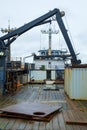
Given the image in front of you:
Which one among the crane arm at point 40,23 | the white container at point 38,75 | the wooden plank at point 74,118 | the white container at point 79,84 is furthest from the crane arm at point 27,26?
the wooden plank at point 74,118

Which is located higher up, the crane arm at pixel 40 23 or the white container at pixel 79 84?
the crane arm at pixel 40 23

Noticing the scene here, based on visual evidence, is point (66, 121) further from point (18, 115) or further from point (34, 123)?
point (18, 115)

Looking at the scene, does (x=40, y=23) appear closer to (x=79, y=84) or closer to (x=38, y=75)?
(x=38, y=75)

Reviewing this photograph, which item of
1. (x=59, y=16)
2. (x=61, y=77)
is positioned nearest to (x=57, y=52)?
(x=61, y=77)

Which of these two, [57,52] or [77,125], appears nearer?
[77,125]

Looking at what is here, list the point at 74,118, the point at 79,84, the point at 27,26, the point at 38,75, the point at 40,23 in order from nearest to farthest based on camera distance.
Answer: the point at 74,118 < the point at 79,84 < the point at 27,26 < the point at 40,23 < the point at 38,75

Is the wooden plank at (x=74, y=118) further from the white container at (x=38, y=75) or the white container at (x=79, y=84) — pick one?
the white container at (x=38, y=75)

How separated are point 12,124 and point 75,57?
19.2m

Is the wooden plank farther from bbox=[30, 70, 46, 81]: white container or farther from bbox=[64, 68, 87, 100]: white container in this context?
bbox=[30, 70, 46, 81]: white container

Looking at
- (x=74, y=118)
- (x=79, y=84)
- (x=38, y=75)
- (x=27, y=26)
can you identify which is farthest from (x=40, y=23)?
(x=74, y=118)

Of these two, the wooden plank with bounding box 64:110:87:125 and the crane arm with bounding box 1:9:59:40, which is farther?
the crane arm with bounding box 1:9:59:40

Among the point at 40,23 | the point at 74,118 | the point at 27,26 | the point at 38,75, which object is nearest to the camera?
the point at 74,118

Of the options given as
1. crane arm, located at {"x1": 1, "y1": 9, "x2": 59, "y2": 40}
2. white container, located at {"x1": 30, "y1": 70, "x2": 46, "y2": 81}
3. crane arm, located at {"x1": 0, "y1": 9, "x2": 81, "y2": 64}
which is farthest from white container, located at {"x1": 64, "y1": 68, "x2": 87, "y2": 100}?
white container, located at {"x1": 30, "y1": 70, "x2": 46, "y2": 81}

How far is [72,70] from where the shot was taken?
16.8 m
